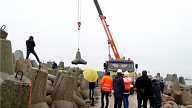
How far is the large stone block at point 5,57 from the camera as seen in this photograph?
20.0ft

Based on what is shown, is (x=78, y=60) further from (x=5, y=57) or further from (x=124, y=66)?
(x=5, y=57)

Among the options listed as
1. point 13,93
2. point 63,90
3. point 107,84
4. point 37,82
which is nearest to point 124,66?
point 107,84

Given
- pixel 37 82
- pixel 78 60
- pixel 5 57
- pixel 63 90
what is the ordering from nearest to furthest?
pixel 37 82 → pixel 5 57 → pixel 63 90 → pixel 78 60

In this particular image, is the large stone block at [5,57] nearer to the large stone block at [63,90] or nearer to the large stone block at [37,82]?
the large stone block at [37,82]

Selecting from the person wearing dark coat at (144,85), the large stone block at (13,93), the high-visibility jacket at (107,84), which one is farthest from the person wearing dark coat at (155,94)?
the large stone block at (13,93)

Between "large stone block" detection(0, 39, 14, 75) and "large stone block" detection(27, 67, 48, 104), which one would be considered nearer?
"large stone block" detection(27, 67, 48, 104)

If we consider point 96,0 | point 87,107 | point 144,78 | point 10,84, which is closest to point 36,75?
point 10,84

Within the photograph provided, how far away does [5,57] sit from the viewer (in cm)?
620

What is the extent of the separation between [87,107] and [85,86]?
290cm

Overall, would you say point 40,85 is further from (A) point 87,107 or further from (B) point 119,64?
(B) point 119,64

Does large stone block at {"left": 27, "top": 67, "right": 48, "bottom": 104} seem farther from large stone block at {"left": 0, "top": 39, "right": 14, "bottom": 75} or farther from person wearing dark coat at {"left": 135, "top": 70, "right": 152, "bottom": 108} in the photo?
person wearing dark coat at {"left": 135, "top": 70, "right": 152, "bottom": 108}

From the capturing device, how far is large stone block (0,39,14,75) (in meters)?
6.11

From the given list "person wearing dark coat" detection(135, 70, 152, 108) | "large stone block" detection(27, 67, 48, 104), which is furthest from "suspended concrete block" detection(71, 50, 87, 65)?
"large stone block" detection(27, 67, 48, 104)

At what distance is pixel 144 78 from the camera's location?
8.36 metres
